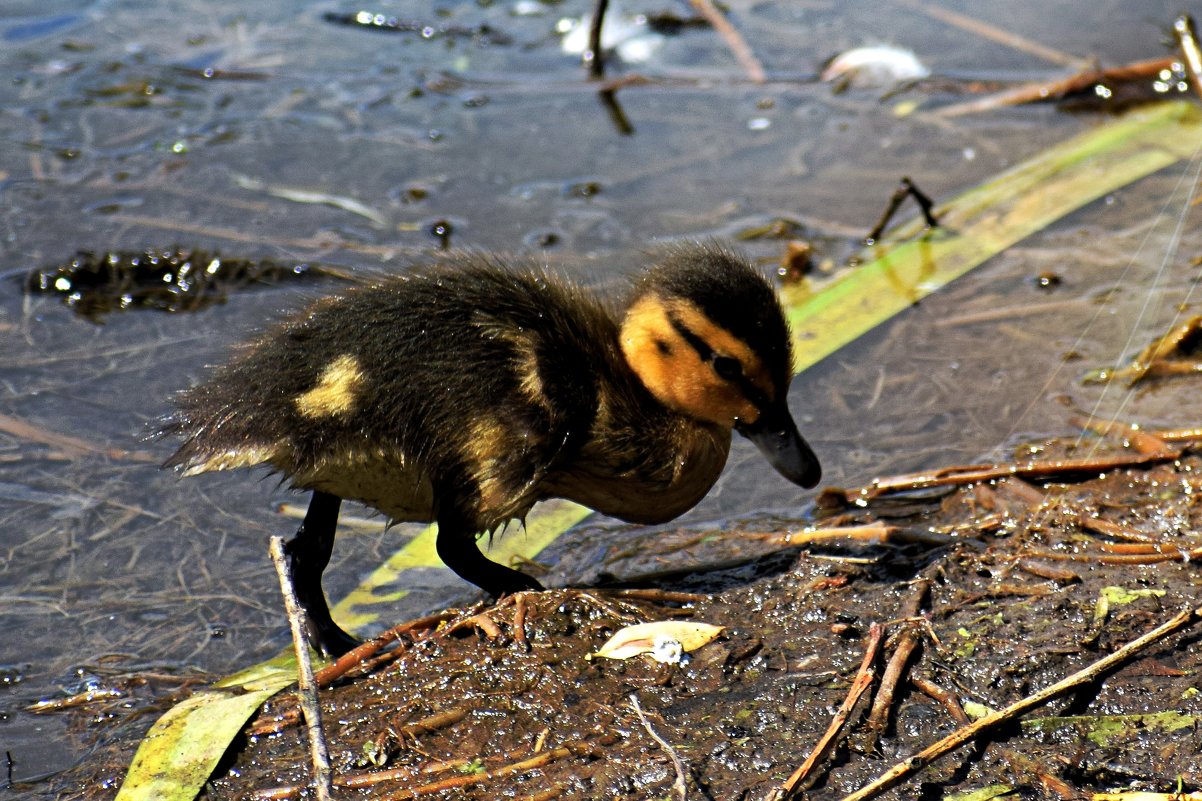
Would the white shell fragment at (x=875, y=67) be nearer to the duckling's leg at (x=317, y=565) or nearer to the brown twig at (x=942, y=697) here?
the duckling's leg at (x=317, y=565)

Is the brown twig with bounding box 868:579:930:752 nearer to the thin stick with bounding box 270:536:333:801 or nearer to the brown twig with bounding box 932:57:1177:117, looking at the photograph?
the thin stick with bounding box 270:536:333:801

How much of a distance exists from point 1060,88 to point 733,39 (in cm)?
201

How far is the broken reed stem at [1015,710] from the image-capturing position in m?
3.15

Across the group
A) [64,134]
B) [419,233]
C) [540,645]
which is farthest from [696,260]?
[64,134]

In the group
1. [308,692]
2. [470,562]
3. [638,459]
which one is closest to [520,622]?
[470,562]

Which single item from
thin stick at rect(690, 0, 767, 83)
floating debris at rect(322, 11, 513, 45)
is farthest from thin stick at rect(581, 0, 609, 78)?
thin stick at rect(690, 0, 767, 83)

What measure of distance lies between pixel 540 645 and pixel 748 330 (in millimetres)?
1137

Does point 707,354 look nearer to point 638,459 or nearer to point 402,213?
point 638,459

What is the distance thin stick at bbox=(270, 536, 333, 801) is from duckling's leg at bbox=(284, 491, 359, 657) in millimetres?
1250

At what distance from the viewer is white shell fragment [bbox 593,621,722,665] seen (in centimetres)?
375

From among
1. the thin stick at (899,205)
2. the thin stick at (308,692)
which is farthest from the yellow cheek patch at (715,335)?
the thin stick at (899,205)

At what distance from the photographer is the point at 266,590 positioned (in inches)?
186

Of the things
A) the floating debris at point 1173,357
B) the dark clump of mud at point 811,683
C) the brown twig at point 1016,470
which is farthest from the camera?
the floating debris at point 1173,357

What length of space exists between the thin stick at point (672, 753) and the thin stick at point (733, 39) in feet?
18.1
